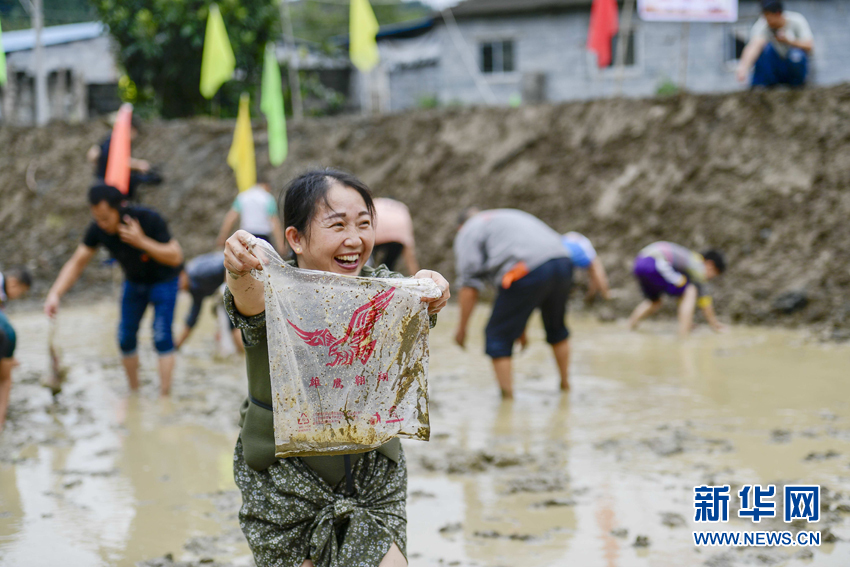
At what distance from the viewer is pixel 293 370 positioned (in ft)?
6.80

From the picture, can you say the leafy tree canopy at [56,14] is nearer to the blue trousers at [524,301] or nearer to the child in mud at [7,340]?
the child in mud at [7,340]

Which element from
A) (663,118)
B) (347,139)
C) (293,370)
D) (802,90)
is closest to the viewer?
(293,370)

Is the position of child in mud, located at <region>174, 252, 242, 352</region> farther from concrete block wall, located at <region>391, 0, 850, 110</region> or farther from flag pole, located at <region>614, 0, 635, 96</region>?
concrete block wall, located at <region>391, 0, 850, 110</region>

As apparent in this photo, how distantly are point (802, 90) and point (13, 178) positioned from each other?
13.3 meters

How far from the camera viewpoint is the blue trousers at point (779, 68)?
10.3m

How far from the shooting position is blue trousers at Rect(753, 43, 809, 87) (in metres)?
10.3

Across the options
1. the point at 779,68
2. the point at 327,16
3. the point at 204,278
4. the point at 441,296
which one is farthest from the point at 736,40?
the point at 441,296

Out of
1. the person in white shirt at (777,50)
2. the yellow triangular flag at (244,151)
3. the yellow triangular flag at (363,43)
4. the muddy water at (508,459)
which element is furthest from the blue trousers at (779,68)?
the yellow triangular flag at (244,151)

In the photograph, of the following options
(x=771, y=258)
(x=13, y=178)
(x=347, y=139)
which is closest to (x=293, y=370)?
(x=771, y=258)

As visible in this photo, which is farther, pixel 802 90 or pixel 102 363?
pixel 802 90

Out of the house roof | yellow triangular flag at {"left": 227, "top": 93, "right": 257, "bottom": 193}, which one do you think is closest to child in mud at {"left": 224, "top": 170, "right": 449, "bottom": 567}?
yellow triangular flag at {"left": 227, "top": 93, "right": 257, "bottom": 193}

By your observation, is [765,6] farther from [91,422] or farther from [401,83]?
[401,83]

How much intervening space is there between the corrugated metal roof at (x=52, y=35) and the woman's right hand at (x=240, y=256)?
19.0 meters

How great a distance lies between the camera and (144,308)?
599 centimetres
